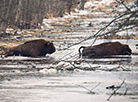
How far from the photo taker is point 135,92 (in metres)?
8.02

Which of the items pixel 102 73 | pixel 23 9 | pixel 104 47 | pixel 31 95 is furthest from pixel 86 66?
pixel 23 9

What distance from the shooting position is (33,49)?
16594 millimetres

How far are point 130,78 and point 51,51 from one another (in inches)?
291

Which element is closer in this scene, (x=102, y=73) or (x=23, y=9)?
(x=102, y=73)

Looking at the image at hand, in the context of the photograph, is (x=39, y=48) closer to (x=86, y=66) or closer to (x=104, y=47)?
(x=104, y=47)

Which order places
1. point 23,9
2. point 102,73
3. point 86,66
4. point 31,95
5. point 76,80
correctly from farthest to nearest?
point 23,9
point 86,66
point 102,73
point 76,80
point 31,95

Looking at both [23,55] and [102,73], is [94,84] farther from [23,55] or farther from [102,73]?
[23,55]

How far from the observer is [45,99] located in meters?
7.54

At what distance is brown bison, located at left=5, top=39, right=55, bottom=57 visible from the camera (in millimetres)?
16625

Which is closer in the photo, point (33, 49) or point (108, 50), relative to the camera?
point (108, 50)

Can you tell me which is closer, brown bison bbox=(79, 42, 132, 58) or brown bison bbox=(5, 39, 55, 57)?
brown bison bbox=(79, 42, 132, 58)

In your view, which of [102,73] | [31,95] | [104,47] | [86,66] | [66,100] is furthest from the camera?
[104,47]

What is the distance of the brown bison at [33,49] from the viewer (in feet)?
54.5

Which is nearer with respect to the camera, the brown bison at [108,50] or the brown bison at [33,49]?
the brown bison at [108,50]
